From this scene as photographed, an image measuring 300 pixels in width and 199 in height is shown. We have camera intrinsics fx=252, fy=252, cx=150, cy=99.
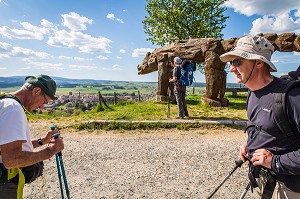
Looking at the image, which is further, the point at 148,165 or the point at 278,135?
the point at 148,165

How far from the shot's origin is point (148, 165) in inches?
261

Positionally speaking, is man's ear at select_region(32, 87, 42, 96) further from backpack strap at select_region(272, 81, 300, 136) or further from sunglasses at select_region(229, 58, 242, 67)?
backpack strap at select_region(272, 81, 300, 136)

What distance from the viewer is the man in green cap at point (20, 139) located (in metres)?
2.43

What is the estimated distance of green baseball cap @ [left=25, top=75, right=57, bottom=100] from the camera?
2.97 meters

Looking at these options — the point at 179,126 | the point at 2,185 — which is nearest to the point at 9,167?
the point at 2,185

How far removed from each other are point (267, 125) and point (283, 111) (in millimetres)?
233

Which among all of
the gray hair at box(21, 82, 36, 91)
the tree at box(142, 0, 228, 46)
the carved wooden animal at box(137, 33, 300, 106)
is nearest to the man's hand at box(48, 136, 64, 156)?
the gray hair at box(21, 82, 36, 91)

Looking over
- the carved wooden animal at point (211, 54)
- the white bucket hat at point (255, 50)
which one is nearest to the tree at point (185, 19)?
the carved wooden animal at point (211, 54)

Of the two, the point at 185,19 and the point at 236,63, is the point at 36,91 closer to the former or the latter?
the point at 236,63

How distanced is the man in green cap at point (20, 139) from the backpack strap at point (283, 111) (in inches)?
93.0

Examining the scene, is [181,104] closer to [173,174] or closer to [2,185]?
[173,174]

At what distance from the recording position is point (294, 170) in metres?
2.19

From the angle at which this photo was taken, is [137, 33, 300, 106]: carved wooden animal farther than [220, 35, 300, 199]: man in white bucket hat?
Yes

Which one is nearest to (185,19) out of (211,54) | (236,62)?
(211,54)
